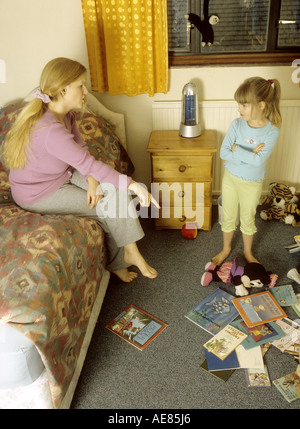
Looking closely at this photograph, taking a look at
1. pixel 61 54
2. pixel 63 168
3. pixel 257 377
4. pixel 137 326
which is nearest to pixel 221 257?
pixel 137 326

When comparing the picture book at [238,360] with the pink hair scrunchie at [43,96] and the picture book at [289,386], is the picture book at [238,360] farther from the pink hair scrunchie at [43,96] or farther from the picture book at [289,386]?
the pink hair scrunchie at [43,96]

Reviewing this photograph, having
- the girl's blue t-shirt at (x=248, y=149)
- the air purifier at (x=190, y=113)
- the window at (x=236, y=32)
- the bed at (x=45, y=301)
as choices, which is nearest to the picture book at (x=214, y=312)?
the bed at (x=45, y=301)

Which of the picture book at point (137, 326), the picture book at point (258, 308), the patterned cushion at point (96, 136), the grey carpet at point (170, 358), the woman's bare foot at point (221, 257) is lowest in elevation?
the grey carpet at point (170, 358)

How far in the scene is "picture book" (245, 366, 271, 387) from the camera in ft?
5.49

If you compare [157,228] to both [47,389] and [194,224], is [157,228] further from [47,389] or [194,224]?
[47,389]

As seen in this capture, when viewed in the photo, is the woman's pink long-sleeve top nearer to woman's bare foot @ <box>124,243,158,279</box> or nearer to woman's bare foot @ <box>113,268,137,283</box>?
woman's bare foot @ <box>124,243,158,279</box>

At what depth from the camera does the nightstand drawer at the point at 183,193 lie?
Answer: 8.74 feet

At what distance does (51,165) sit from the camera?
1.95 metres

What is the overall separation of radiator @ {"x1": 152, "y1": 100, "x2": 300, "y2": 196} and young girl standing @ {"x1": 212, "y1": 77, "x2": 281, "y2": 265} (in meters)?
0.68

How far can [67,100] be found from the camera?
6.24 feet

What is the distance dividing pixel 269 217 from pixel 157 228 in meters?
0.82

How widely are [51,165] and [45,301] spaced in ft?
2.49

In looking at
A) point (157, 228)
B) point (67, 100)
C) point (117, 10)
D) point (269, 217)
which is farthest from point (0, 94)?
point (269, 217)

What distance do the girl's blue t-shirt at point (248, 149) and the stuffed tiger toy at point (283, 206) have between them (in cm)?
74
